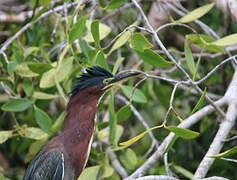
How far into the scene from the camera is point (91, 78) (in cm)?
288

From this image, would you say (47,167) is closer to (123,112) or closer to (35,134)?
(35,134)

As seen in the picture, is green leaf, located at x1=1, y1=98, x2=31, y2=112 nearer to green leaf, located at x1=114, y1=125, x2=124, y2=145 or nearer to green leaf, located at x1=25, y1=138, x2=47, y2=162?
green leaf, located at x1=25, y1=138, x2=47, y2=162

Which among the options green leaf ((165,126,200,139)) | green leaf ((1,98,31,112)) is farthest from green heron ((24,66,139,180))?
green leaf ((165,126,200,139))

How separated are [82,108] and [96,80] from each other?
0.19 meters

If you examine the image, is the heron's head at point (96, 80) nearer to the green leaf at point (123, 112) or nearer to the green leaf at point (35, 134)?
the green leaf at point (123, 112)

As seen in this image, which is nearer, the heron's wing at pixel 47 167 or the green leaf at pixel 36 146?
the heron's wing at pixel 47 167

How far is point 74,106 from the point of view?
9.77 ft

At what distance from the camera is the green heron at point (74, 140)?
2.88 meters

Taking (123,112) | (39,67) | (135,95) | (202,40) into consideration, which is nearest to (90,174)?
(123,112)

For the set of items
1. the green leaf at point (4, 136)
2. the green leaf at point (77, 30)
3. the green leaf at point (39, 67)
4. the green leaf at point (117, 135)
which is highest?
the green leaf at point (77, 30)

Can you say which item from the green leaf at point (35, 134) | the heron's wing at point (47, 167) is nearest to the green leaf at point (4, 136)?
the green leaf at point (35, 134)

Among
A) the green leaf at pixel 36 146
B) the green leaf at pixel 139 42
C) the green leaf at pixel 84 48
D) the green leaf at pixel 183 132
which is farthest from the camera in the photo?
the green leaf at pixel 36 146

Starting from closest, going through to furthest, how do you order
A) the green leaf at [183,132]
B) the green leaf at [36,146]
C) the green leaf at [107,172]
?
the green leaf at [183,132], the green leaf at [107,172], the green leaf at [36,146]

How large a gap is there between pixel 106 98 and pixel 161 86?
0.46m
